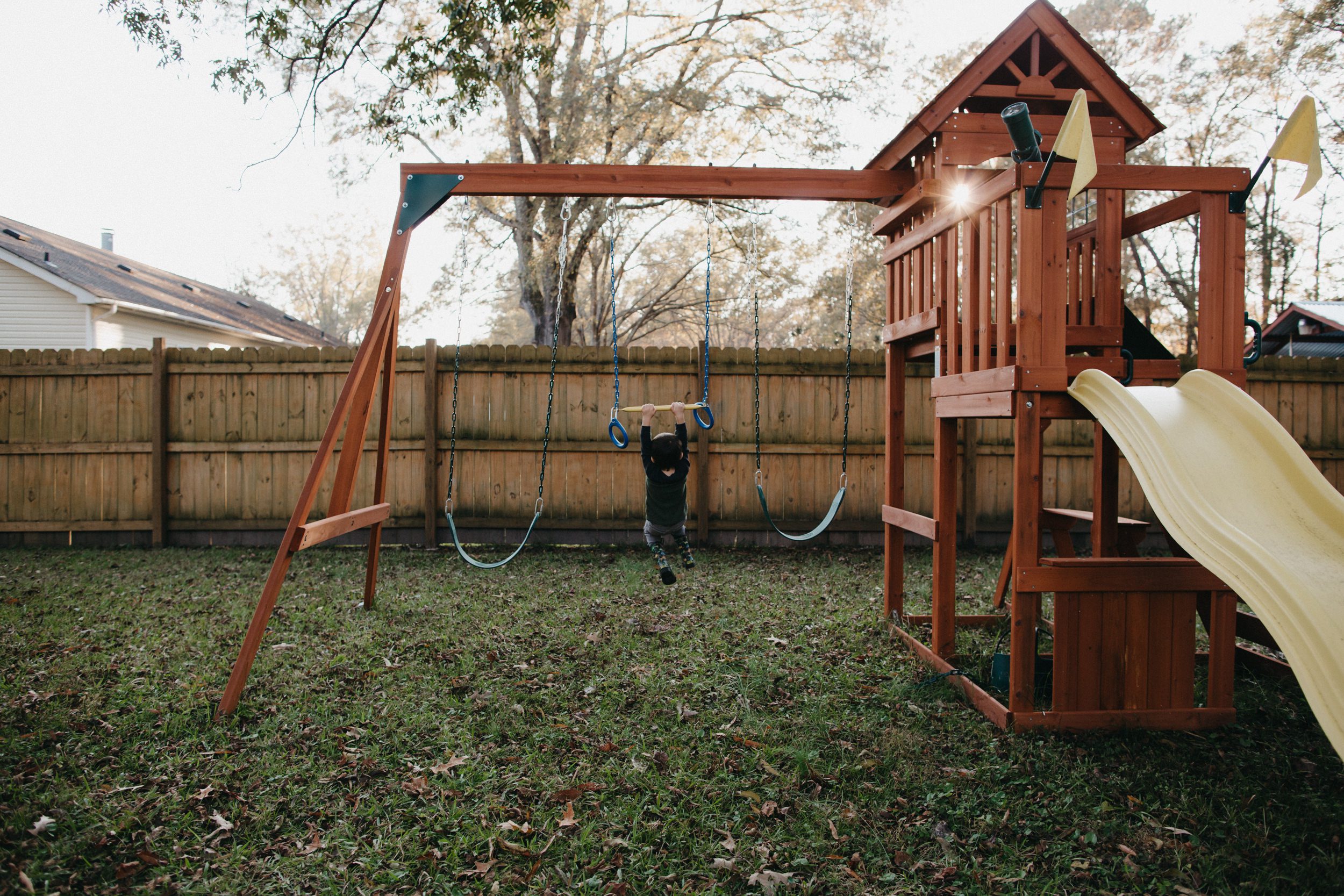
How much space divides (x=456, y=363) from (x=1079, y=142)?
5.56 meters

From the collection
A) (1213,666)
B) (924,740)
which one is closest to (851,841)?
(924,740)

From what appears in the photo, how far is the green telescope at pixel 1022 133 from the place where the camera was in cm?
352

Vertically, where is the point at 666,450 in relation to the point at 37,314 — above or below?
below

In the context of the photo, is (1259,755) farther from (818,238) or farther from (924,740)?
(818,238)

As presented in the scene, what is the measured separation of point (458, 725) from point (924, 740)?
219cm

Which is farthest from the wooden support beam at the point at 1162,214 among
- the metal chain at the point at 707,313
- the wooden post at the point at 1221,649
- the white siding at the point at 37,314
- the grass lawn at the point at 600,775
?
the white siding at the point at 37,314

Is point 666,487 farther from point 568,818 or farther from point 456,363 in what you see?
point 568,818

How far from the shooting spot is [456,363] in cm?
724

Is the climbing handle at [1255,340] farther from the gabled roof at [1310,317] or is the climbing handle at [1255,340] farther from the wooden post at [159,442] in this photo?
the gabled roof at [1310,317]

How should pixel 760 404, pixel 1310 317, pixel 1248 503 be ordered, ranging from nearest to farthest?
pixel 1248 503 → pixel 760 404 → pixel 1310 317

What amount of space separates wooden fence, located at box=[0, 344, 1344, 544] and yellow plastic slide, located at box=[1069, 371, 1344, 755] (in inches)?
196

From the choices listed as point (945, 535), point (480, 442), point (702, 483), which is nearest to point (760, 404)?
point (702, 483)

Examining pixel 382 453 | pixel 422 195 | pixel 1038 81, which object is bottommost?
pixel 382 453

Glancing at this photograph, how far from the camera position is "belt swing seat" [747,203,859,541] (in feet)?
18.6
